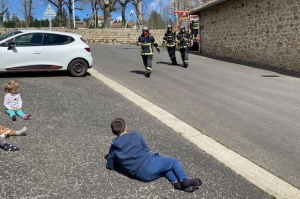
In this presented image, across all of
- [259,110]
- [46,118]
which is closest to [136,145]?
[46,118]

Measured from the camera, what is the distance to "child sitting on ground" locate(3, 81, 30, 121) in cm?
610

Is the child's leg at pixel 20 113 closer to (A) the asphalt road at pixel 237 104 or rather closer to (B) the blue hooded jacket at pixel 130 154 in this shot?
(B) the blue hooded jacket at pixel 130 154

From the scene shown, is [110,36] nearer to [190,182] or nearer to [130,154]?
[130,154]

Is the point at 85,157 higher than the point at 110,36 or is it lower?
lower

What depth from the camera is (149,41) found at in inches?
444

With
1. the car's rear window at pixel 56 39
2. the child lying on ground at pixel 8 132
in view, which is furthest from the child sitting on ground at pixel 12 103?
the car's rear window at pixel 56 39

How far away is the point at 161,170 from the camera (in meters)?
3.92

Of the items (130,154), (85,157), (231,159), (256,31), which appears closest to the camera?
(130,154)

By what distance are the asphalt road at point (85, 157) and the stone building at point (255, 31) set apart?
31.8 ft

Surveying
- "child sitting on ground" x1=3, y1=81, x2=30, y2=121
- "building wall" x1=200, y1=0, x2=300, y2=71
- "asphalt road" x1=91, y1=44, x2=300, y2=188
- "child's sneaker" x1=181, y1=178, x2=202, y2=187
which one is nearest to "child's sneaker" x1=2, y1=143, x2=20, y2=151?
"child sitting on ground" x1=3, y1=81, x2=30, y2=121

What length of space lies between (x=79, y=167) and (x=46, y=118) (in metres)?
2.30

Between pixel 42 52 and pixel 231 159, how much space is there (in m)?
7.20

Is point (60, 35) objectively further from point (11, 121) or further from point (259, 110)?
point (259, 110)

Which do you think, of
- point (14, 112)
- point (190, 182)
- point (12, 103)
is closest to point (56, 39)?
point (12, 103)
